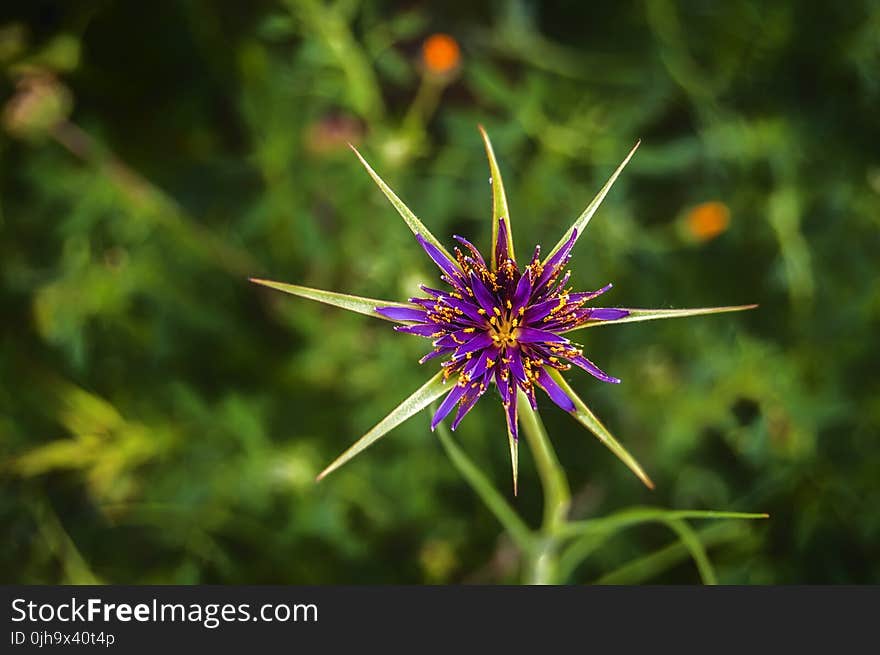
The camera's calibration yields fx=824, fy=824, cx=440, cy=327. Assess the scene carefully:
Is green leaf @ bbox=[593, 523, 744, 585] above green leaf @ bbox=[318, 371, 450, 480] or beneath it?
above

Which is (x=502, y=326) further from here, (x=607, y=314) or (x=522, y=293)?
(x=607, y=314)

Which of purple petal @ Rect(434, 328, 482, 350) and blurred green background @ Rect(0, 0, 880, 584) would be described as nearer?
purple petal @ Rect(434, 328, 482, 350)

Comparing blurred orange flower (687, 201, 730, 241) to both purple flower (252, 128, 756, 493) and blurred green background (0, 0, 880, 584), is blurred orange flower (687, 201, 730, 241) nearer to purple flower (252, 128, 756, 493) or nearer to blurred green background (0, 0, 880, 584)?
blurred green background (0, 0, 880, 584)

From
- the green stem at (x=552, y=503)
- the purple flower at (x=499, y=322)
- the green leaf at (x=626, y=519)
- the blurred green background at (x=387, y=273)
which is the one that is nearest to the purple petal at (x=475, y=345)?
the purple flower at (x=499, y=322)

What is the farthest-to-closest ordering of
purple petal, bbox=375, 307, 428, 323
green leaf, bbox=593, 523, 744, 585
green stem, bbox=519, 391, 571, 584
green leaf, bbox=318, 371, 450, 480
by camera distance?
green leaf, bbox=593, 523, 744, 585
green stem, bbox=519, 391, 571, 584
purple petal, bbox=375, 307, 428, 323
green leaf, bbox=318, 371, 450, 480

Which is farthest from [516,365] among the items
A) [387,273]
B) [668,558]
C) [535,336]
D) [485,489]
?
[668,558]

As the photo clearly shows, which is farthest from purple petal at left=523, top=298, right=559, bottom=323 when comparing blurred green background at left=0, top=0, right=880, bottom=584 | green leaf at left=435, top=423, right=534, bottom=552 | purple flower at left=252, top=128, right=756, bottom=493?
blurred green background at left=0, top=0, right=880, bottom=584
